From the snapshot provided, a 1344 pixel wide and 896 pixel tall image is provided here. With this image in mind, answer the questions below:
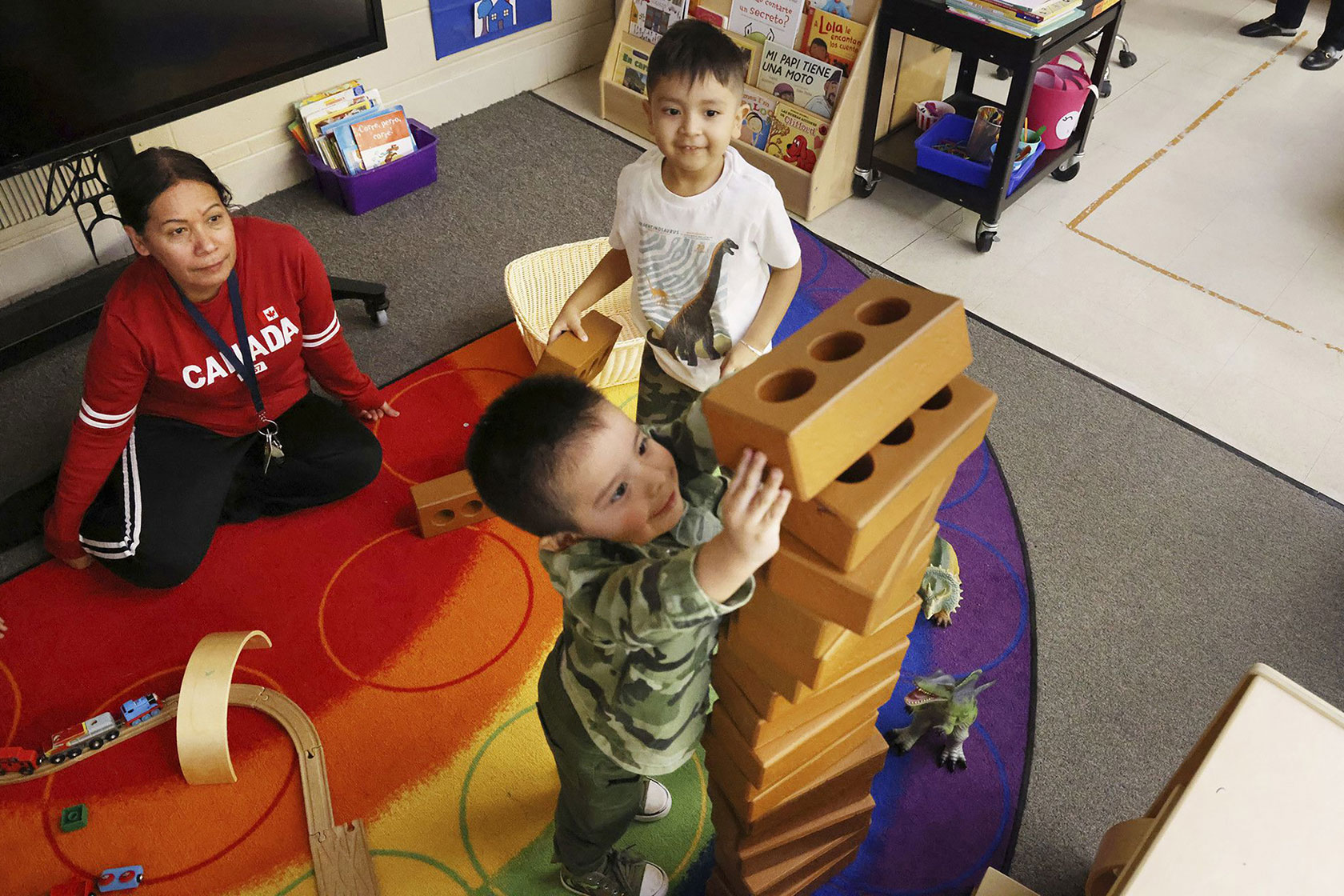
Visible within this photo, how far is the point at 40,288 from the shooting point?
248cm

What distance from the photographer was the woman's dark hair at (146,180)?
1.54 metres

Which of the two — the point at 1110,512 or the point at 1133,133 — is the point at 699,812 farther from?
A: the point at 1133,133

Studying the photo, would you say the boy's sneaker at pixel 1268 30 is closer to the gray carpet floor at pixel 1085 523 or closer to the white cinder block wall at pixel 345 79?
the gray carpet floor at pixel 1085 523

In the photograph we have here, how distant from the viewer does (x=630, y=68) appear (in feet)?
10.3

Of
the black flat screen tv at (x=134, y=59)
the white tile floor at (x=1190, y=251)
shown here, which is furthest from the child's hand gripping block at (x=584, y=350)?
the white tile floor at (x=1190, y=251)

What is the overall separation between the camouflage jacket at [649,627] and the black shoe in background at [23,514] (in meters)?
1.37

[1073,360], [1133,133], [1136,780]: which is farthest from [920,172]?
[1136,780]

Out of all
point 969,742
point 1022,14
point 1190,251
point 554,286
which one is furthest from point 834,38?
point 969,742

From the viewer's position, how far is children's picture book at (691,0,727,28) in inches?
114

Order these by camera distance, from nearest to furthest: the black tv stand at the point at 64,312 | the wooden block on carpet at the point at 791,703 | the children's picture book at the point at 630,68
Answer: the wooden block on carpet at the point at 791,703
the black tv stand at the point at 64,312
the children's picture book at the point at 630,68

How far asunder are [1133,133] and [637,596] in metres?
3.11

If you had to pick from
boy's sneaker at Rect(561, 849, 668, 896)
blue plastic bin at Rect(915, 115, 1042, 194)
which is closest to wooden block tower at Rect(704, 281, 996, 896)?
boy's sneaker at Rect(561, 849, 668, 896)

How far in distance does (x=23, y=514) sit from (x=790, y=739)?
166 cm

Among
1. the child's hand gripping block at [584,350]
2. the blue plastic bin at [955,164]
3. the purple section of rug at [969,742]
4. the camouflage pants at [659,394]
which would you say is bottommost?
the purple section of rug at [969,742]
